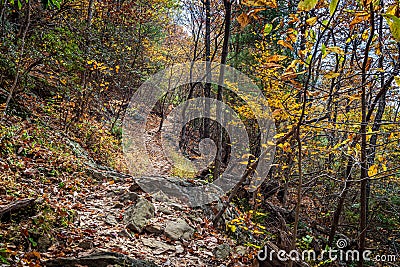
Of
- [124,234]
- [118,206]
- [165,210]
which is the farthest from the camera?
[165,210]

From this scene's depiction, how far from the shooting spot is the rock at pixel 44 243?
10.9 ft

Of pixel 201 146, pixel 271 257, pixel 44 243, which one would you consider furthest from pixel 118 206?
pixel 201 146

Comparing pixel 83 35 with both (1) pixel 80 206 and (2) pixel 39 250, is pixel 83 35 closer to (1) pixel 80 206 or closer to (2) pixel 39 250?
(1) pixel 80 206

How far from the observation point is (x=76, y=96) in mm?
8531

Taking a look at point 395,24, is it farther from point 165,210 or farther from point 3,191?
point 165,210

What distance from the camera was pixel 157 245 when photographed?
4379mm

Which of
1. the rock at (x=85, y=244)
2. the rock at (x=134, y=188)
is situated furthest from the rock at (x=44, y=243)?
the rock at (x=134, y=188)

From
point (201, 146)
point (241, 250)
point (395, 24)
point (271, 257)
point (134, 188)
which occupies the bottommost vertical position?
point (241, 250)

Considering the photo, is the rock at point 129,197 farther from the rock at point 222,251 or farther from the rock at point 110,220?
the rock at point 222,251

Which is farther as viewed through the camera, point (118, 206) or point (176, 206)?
point (176, 206)

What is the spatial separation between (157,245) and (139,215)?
67cm

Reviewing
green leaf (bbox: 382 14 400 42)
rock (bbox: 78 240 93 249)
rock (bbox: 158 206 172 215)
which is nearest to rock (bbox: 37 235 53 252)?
rock (bbox: 78 240 93 249)

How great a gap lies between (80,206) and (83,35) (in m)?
5.18

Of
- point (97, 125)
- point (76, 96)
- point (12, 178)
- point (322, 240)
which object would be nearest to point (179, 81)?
point (97, 125)
